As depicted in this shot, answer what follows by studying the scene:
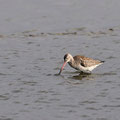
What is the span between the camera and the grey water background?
1727 centimetres

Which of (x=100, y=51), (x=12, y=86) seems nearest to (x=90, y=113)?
(x=12, y=86)

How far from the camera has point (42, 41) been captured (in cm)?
2728

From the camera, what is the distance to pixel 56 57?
79.8 feet

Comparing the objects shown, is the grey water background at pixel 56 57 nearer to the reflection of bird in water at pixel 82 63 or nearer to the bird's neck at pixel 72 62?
the reflection of bird in water at pixel 82 63

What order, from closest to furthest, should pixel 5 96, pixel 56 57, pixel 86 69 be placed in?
1. pixel 5 96
2. pixel 86 69
3. pixel 56 57

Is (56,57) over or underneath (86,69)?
over

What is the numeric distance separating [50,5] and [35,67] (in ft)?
36.1

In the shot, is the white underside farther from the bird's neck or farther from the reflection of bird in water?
the bird's neck

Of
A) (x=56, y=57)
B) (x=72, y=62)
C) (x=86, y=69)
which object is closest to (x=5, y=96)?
(x=72, y=62)

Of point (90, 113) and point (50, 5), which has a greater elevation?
point (50, 5)

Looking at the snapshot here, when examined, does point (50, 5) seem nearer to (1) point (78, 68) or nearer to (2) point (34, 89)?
(1) point (78, 68)

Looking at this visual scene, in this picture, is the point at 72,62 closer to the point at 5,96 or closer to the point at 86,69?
the point at 86,69

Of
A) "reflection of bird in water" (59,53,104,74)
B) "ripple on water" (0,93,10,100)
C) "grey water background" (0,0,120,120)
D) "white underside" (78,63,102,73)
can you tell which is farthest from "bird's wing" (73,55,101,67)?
"ripple on water" (0,93,10,100)

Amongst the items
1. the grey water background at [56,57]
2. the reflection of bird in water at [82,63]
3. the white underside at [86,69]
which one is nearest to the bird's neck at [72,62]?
the reflection of bird in water at [82,63]
